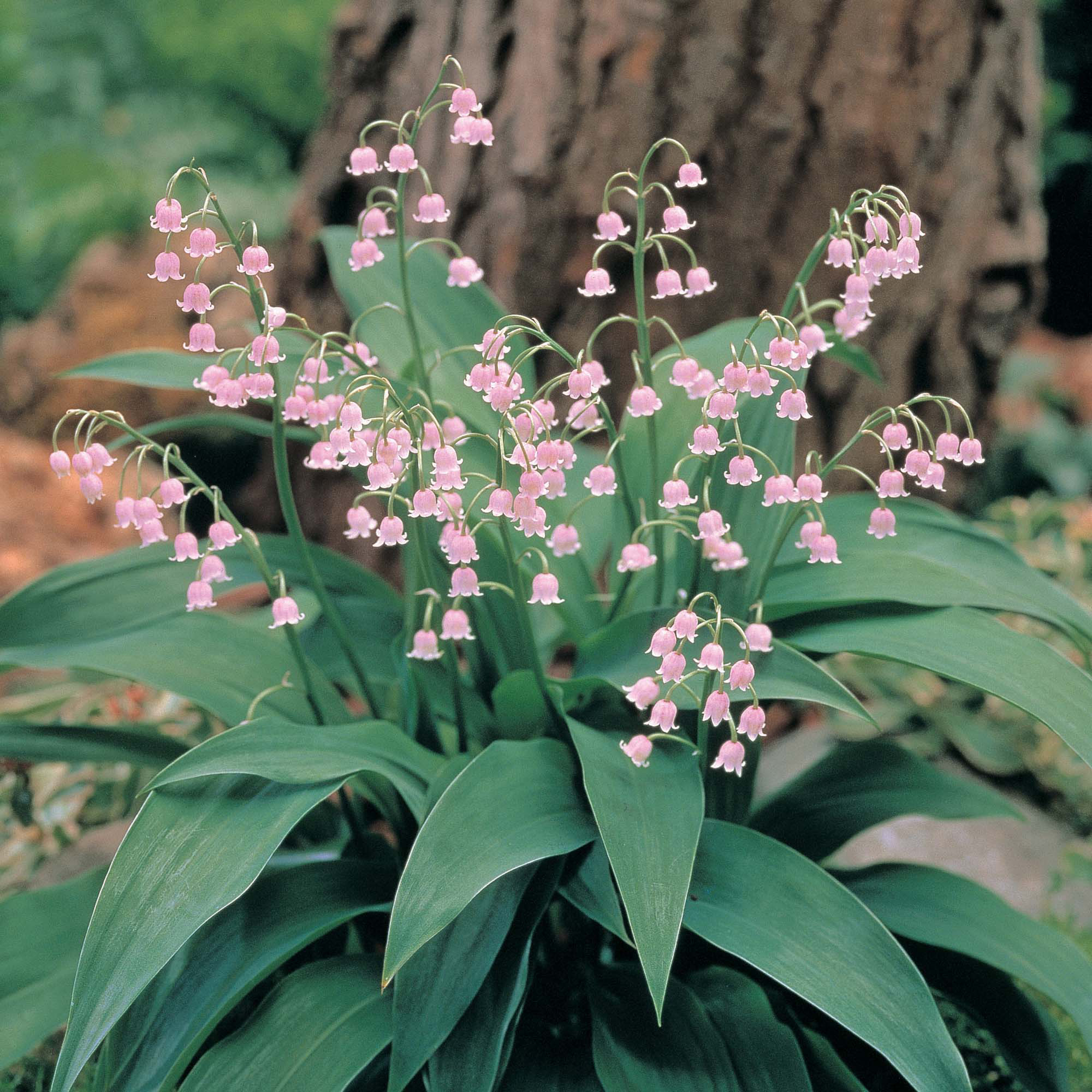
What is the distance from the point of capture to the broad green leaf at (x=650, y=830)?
1.01 meters

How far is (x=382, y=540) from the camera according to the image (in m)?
1.07

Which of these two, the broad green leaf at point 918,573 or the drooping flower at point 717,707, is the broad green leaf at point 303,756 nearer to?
the drooping flower at point 717,707

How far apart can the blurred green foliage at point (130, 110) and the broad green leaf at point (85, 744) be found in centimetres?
325

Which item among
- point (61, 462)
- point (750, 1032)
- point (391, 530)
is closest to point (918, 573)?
point (750, 1032)

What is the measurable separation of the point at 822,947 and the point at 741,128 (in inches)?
69.0

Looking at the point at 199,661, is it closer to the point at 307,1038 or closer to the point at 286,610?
the point at 286,610

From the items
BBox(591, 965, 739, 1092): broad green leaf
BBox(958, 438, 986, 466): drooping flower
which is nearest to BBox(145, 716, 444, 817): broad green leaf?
BBox(591, 965, 739, 1092): broad green leaf

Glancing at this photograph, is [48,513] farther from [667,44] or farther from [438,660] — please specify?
[667,44]

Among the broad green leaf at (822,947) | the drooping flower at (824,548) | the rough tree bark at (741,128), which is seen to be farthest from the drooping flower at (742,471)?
the rough tree bark at (741,128)

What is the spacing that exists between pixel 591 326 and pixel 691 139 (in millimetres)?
451

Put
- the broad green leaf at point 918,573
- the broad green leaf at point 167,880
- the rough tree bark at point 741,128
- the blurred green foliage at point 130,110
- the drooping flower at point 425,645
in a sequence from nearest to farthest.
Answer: the broad green leaf at point 167,880 → the drooping flower at point 425,645 → the broad green leaf at point 918,573 → the rough tree bark at point 741,128 → the blurred green foliage at point 130,110

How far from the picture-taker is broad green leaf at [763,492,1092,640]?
4.38ft

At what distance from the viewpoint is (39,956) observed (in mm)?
1377

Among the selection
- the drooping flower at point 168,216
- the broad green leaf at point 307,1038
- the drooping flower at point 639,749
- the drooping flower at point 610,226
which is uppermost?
the drooping flower at point 610,226
